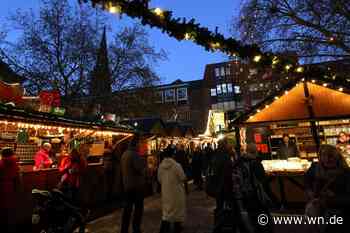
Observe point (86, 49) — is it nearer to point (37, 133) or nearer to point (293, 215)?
point (37, 133)

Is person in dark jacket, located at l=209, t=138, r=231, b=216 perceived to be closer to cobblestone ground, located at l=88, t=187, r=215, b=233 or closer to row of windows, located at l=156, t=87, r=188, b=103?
cobblestone ground, located at l=88, t=187, r=215, b=233

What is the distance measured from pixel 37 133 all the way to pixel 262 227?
34.2ft

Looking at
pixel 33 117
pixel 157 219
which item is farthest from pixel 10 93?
pixel 157 219

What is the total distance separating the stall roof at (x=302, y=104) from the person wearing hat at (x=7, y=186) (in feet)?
21.5

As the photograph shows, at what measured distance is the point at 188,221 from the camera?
7.18m

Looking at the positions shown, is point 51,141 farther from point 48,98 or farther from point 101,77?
point 101,77

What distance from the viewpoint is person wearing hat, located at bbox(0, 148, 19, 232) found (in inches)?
261

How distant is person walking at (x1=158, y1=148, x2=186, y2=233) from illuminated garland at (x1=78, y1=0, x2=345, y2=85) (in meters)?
2.34

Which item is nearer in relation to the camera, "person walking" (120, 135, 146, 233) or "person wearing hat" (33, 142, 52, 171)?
"person walking" (120, 135, 146, 233)

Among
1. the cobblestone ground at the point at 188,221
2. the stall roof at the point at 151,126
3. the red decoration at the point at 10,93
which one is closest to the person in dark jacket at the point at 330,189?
the cobblestone ground at the point at 188,221

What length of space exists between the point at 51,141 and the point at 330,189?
1209cm

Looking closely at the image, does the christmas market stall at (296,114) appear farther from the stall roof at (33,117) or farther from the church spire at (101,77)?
the church spire at (101,77)

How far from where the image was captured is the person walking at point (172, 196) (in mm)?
5117

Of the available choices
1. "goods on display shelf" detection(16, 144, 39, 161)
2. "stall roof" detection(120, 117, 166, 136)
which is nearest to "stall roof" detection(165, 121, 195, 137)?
"stall roof" detection(120, 117, 166, 136)
